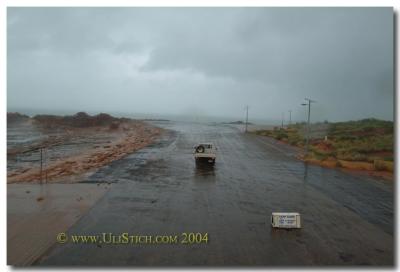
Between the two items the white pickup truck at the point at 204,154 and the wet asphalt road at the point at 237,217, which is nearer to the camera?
the wet asphalt road at the point at 237,217

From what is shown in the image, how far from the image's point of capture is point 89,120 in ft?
314

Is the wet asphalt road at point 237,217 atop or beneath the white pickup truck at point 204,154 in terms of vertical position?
beneath

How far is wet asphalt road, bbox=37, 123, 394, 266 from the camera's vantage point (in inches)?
372

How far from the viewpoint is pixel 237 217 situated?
13.1m

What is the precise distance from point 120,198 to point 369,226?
10695mm

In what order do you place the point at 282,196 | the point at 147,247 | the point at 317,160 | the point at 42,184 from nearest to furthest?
the point at 147,247, the point at 282,196, the point at 42,184, the point at 317,160

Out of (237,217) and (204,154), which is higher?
(204,154)

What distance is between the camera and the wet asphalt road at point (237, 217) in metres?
9.44

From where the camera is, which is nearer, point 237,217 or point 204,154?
point 237,217

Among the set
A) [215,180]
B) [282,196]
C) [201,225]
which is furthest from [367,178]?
[201,225]

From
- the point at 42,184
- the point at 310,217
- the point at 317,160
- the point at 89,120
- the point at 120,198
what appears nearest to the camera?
the point at 310,217

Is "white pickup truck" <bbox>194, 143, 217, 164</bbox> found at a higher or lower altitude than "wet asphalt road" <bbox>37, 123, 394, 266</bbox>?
higher

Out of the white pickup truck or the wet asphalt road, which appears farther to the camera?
the white pickup truck

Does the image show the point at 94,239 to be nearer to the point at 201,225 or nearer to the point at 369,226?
the point at 201,225
